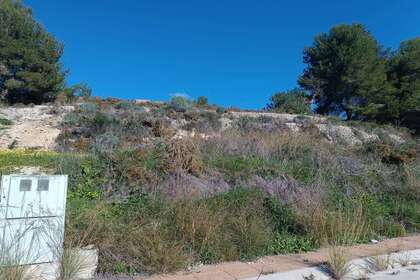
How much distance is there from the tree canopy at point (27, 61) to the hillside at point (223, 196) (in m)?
11.4

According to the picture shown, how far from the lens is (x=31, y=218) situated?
388cm

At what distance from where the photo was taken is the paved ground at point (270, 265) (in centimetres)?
428

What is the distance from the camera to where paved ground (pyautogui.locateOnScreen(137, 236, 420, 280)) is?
14.0ft

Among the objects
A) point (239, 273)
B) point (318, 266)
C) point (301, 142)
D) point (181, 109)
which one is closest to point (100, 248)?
point (239, 273)

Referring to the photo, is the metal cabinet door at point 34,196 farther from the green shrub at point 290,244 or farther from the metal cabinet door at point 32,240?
the green shrub at point 290,244

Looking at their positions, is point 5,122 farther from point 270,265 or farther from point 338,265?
point 338,265

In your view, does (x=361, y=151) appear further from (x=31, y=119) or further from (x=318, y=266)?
(x=31, y=119)

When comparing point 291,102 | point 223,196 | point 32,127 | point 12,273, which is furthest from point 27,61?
point 12,273

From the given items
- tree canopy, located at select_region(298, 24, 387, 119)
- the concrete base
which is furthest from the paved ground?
tree canopy, located at select_region(298, 24, 387, 119)

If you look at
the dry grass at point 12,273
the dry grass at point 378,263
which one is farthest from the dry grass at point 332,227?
the dry grass at point 12,273

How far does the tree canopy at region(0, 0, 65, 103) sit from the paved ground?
21759 millimetres

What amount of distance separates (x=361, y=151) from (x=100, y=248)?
10.1 metres

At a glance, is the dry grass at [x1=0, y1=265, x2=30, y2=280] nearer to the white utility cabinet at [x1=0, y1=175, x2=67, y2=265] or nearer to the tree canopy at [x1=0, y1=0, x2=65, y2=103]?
the white utility cabinet at [x1=0, y1=175, x2=67, y2=265]

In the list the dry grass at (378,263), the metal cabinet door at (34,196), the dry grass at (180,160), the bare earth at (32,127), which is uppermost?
the bare earth at (32,127)
